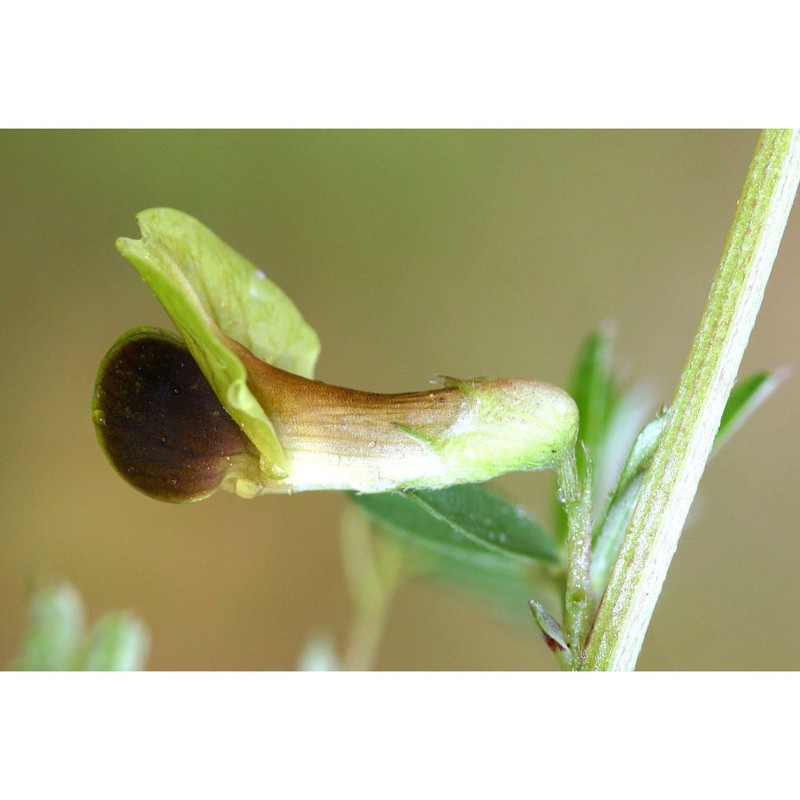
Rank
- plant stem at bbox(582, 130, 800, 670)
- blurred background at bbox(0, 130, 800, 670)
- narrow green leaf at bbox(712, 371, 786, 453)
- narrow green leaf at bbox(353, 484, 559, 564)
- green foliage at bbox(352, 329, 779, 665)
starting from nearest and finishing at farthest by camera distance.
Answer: plant stem at bbox(582, 130, 800, 670) < green foliage at bbox(352, 329, 779, 665) < narrow green leaf at bbox(353, 484, 559, 564) < narrow green leaf at bbox(712, 371, 786, 453) < blurred background at bbox(0, 130, 800, 670)

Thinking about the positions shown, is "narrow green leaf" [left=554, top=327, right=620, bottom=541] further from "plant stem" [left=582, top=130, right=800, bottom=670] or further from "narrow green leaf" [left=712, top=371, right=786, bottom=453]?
"plant stem" [left=582, top=130, right=800, bottom=670]

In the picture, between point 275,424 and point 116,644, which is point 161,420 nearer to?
point 275,424

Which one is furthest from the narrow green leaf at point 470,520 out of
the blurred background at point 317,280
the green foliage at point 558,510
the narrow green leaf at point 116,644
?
the blurred background at point 317,280

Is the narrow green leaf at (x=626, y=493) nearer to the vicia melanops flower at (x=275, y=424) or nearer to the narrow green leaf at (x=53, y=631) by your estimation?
the vicia melanops flower at (x=275, y=424)

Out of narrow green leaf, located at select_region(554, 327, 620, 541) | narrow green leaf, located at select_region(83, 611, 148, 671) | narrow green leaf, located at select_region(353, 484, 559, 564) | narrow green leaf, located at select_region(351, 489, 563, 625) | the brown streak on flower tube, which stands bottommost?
narrow green leaf, located at select_region(83, 611, 148, 671)

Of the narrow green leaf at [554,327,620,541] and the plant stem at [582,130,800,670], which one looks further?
the narrow green leaf at [554,327,620,541]

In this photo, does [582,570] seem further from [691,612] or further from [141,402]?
[691,612]

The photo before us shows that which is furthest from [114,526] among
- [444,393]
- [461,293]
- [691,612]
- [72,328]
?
[444,393]

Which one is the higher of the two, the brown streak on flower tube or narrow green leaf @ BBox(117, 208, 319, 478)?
narrow green leaf @ BBox(117, 208, 319, 478)

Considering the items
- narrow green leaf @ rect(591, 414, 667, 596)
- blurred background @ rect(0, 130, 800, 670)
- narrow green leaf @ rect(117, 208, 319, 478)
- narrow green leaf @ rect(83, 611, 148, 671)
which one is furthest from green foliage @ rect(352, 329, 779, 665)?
blurred background @ rect(0, 130, 800, 670)
